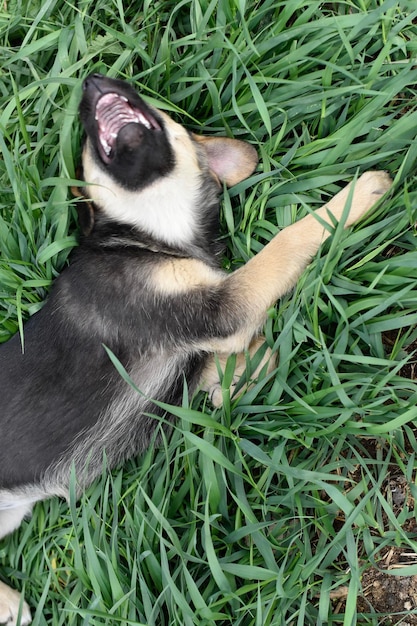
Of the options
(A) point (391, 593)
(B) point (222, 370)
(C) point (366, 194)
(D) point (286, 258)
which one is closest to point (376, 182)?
(C) point (366, 194)

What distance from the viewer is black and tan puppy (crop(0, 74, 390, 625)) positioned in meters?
2.96

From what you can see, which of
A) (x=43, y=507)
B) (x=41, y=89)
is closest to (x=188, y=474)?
(x=43, y=507)

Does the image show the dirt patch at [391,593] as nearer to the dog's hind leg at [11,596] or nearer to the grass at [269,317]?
the grass at [269,317]

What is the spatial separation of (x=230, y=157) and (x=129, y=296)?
102 cm

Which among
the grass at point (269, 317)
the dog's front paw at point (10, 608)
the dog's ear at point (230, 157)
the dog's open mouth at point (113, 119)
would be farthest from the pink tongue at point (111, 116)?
the dog's front paw at point (10, 608)

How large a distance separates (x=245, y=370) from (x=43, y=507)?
5.16ft

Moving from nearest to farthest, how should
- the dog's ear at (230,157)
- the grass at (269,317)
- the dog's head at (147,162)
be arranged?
the grass at (269,317) → the dog's head at (147,162) → the dog's ear at (230,157)

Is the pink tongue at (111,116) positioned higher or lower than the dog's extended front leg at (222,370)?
→ higher

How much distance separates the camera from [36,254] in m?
3.38

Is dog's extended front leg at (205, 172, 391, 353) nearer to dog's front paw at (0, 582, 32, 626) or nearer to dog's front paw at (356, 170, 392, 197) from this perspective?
dog's front paw at (356, 170, 392, 197)

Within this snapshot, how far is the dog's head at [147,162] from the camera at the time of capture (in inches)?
117

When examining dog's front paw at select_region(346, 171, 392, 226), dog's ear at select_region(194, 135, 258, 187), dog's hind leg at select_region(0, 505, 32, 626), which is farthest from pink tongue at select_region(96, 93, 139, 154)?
dog's hind leg at select_region(0, 505, 32, 626)

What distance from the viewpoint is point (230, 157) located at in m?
3.26

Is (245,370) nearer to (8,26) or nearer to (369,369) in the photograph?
(369,369)
